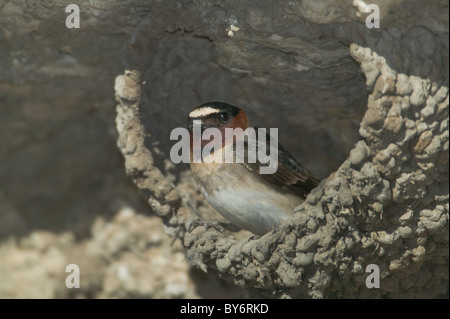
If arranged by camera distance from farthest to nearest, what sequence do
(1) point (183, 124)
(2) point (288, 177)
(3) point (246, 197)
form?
1. (1) point (183, 124)
2. (2) point (288, 177)
3. (3) point (246, 197)

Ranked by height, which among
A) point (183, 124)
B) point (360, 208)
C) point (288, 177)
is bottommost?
point (360, 208)

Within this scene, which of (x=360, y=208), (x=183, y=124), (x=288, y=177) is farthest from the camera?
(x=183, y=124)

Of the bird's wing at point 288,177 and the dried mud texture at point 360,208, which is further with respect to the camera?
the bird's wing at point 288,177

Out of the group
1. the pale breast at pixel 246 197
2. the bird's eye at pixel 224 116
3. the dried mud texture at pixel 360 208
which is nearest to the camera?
the dried mud texture at pixel 360 208

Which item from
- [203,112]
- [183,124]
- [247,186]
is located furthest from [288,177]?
[183,124]

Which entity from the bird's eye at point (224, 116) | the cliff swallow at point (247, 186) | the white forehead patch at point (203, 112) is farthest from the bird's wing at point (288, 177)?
the white forehead patch at point (203, 112)

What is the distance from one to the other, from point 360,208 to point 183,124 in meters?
1.78

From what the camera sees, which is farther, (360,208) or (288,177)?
(288,177)

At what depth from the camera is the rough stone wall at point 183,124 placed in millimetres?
4906

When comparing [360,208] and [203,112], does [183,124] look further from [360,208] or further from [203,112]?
[360,208]

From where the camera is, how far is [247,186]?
17.4 feet

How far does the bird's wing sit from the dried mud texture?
46 centimetres

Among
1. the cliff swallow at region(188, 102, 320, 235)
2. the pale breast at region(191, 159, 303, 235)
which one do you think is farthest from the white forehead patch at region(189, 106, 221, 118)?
the pale breast at region(191, 159, 303, 235)

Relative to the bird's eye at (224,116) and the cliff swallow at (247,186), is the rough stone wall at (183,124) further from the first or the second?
the bird's eye at (224,116)
